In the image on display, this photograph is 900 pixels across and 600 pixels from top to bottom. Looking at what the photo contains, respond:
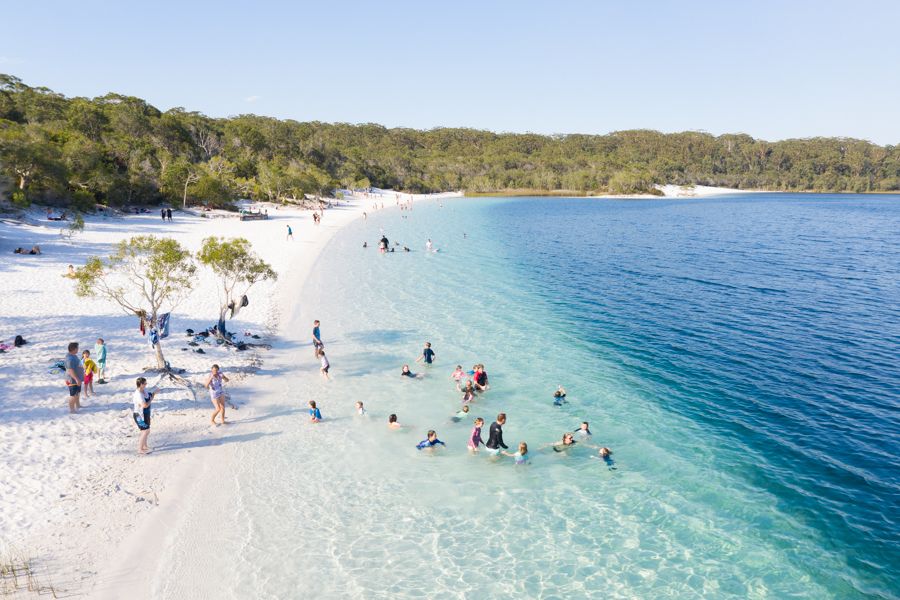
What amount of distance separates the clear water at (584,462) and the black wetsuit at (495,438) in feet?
1.78

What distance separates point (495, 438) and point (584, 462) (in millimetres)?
2783

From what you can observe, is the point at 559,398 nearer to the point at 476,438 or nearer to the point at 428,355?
the point at 476,438

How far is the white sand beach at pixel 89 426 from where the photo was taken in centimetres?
1021

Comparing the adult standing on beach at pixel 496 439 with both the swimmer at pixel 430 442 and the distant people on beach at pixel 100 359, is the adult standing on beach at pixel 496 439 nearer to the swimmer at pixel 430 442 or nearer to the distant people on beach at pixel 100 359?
the swimmer at pixel 430 442

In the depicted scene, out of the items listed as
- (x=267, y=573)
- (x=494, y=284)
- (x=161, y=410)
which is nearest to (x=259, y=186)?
Answer: (x=494, y=284)

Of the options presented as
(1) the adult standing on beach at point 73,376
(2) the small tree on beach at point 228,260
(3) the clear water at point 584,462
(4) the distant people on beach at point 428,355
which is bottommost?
(3) the clear water at point 584,462

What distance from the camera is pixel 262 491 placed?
1270cm

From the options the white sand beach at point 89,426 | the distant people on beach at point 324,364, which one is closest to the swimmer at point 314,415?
the white sand beach at point 89,426

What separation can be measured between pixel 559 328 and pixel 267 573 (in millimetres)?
20103

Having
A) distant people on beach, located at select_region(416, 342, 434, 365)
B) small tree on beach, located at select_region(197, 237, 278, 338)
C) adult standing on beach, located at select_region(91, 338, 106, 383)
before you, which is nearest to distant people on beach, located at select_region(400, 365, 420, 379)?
distant people on beach, located at select_region(416, 342, 434, 365)

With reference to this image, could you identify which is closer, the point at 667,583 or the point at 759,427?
the point at 667,583

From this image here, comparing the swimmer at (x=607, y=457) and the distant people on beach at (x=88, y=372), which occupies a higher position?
the distant people on beach at (x=88, y=372)

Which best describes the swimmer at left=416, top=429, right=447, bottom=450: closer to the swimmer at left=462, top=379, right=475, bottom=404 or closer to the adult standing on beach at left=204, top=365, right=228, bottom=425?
the swimmer at left=462, top=379, right=475, bottom=404

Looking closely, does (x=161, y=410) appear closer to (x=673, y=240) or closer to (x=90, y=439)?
(x=90, y=439)
